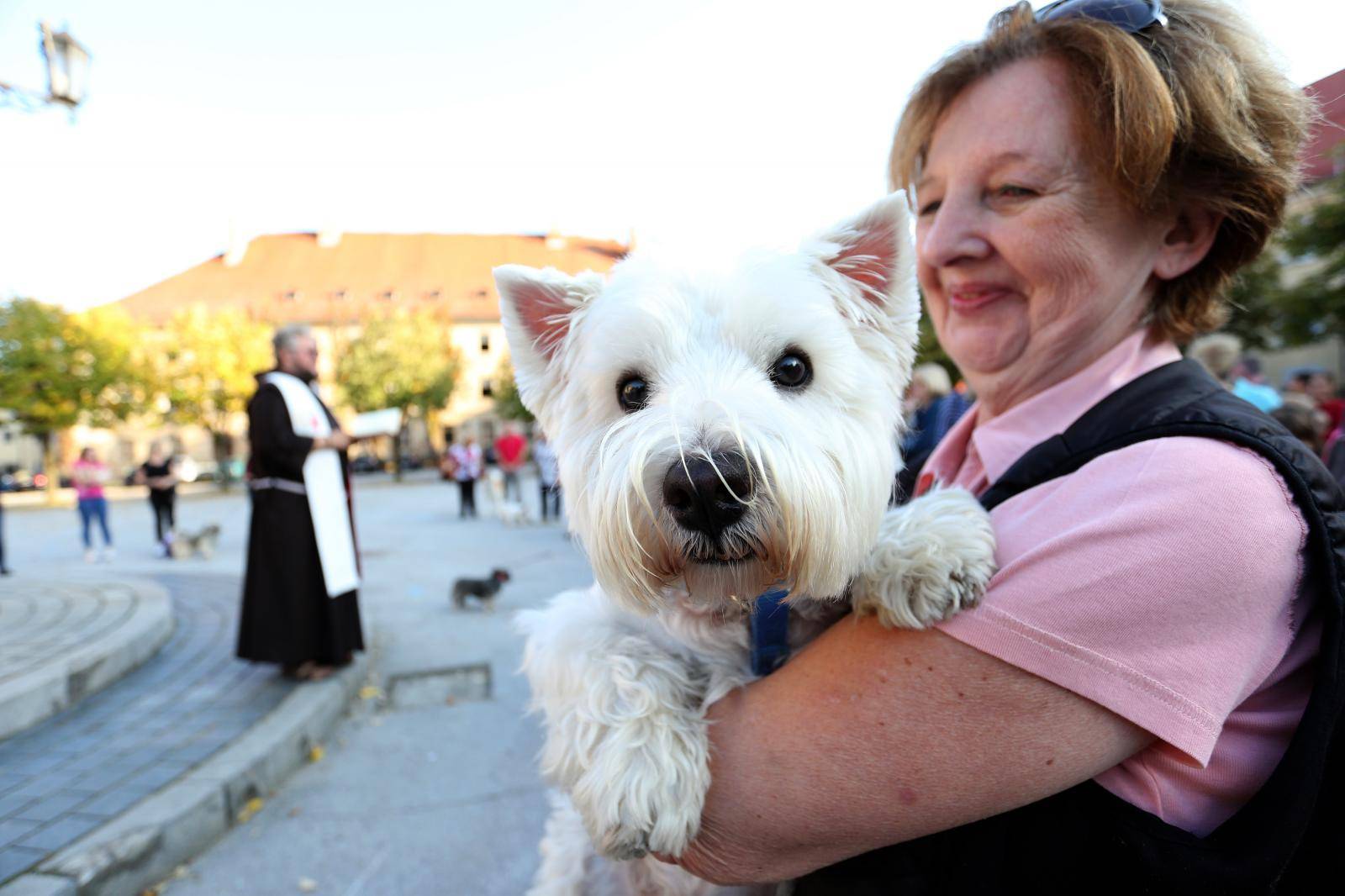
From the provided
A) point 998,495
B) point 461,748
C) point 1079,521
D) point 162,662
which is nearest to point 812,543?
point 1079,521

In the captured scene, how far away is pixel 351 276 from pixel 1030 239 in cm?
6475

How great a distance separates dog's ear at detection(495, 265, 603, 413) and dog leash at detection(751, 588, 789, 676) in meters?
0.71

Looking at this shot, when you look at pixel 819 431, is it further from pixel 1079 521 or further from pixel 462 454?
pixel 462 454

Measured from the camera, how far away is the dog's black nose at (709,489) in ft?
3.87

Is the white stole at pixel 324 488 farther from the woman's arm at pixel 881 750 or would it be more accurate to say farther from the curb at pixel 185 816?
the woman's arm at pixel 881 750

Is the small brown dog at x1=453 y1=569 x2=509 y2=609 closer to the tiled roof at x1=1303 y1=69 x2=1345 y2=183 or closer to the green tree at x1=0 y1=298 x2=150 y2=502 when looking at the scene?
the tiled roof at x1=1303 y1=69 x2=1345 y2=183

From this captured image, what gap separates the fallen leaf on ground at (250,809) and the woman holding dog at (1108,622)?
11.7 feet

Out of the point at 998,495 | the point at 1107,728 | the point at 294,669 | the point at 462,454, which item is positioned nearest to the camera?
the point at 1107,728

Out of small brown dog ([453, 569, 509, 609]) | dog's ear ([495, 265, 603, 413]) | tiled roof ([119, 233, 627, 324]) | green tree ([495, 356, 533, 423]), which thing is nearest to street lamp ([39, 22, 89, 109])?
small brown dog ([453, 569, 509, 609])

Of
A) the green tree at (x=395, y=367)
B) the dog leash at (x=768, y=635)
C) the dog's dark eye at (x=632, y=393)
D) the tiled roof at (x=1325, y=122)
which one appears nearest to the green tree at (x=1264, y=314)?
the tiled roof at (x=1325, y=122)

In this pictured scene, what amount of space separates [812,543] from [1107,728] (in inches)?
19.5

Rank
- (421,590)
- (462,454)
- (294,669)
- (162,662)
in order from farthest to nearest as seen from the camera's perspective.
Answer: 1. (462,454)
2. (421,590)
3. (162,662)
4. (294,669)

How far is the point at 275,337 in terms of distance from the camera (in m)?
5.66

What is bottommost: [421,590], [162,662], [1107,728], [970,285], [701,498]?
[421,590]
